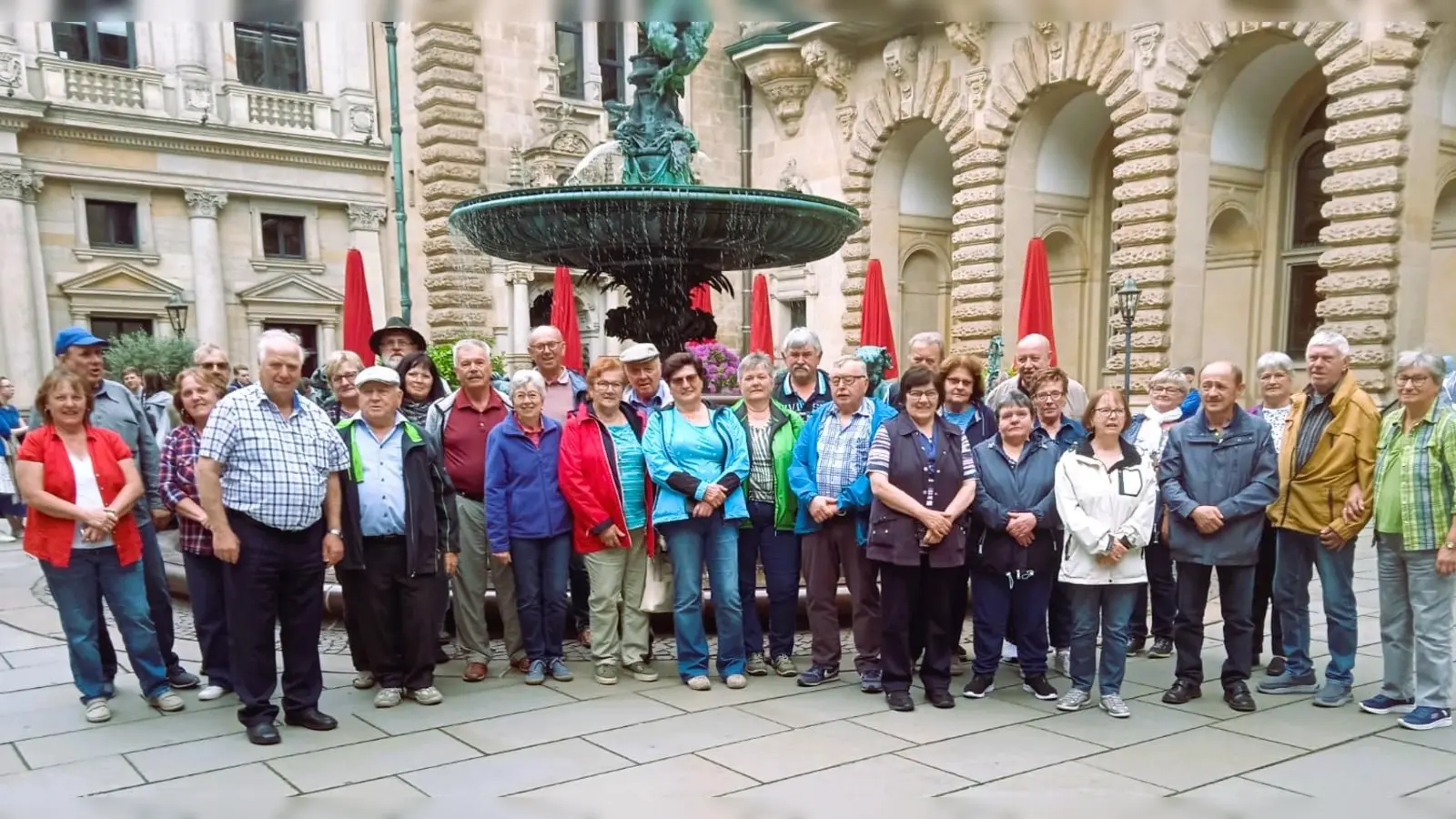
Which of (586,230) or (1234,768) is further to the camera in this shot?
(586,230)

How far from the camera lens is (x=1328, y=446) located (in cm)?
486

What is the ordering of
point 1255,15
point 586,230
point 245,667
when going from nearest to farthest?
point 1255,15
point 245,667
point 586,230

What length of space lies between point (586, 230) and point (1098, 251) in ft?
53.2

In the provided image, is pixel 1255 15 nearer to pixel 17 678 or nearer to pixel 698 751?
pixel 698 751

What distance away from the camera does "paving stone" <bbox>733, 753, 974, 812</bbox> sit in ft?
12.1

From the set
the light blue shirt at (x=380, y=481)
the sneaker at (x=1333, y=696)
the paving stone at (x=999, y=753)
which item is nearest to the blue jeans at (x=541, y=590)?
the light blue shirt at (x=380, y=481)

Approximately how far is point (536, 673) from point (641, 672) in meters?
0.58

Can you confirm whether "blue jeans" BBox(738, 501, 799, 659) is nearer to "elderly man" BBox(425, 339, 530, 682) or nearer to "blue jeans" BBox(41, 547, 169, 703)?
"elderly man" BBox(425, 339, 530, 682)

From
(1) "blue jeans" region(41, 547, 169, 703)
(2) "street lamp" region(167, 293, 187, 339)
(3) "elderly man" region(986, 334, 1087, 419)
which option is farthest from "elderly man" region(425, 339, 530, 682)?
(2) "street lamp" region(167, 293, 187, 339)

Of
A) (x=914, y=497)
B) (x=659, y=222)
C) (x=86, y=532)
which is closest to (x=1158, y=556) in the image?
(x=914, y=497)

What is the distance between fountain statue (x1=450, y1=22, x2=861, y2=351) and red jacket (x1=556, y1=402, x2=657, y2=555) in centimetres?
173

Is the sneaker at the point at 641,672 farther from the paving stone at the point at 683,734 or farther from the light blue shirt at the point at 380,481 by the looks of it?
the light blue shirt at the point at 380,481

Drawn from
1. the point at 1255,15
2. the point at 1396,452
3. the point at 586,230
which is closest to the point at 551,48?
the point at 586,230

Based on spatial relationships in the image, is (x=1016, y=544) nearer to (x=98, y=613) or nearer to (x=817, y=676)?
(x=817, y=676)
